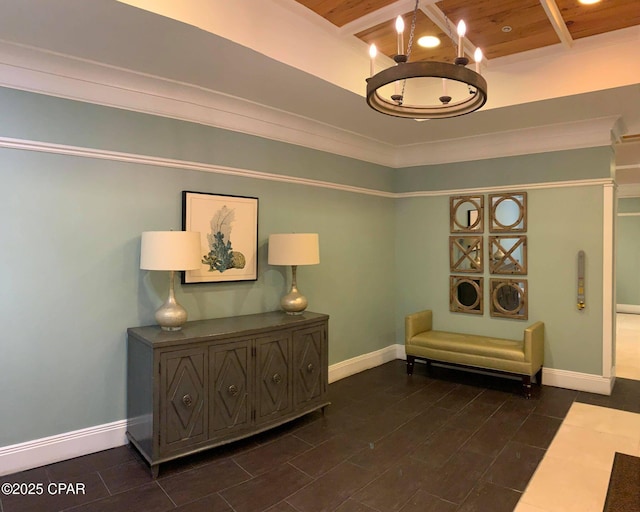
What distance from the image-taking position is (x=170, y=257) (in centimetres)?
287

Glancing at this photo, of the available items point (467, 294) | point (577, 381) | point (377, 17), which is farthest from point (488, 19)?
point (577, 381)

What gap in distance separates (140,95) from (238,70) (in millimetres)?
750

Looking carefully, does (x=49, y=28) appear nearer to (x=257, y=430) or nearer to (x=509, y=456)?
(x=257, y=430)

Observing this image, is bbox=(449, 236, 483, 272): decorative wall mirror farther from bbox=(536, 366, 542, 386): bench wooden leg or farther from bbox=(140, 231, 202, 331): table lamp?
bbox=(140, 231, 202, 331): table lamp

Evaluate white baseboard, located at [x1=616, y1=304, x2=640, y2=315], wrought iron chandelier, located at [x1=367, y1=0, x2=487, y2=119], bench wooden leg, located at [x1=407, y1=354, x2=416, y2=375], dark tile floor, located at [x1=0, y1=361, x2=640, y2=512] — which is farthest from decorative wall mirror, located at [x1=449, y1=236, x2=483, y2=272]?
white baseboard, located at [x1=616, y1=304, x2=640, y2=315]

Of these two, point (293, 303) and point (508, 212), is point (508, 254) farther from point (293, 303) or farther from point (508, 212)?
point (293, 303)

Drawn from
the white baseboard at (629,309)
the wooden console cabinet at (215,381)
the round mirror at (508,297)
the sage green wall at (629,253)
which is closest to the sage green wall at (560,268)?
the round mirror at (508,297)

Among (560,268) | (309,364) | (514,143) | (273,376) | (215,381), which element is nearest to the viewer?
(215,381)

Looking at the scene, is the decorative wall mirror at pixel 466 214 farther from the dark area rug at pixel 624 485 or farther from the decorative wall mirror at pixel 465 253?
the dark area rug at pixel 624 485

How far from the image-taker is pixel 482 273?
4.93 m

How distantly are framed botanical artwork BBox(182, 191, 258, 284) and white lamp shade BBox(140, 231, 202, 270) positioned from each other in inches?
19.0

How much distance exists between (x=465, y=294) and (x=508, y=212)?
3.40 feet

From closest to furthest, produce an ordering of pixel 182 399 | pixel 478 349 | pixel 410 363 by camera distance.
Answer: pixel 182 399
pixel 478 349
pixel 410 363

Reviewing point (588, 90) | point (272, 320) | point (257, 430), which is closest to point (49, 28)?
point (272, 320)
